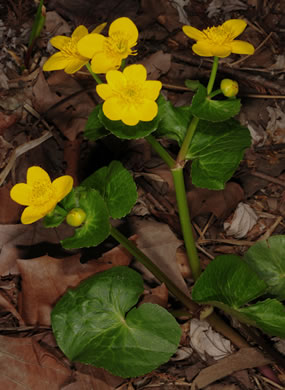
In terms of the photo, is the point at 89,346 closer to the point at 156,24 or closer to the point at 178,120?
the point at 178,120

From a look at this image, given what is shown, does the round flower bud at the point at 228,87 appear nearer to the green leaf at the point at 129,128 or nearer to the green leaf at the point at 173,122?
the green leaf at the point at 129,128

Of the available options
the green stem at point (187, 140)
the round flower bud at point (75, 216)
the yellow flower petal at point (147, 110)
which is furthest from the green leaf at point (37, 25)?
the round flower bud at point (75, 216)

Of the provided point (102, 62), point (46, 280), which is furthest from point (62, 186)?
point (46, 280)

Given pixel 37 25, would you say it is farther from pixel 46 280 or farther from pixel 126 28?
pixel 46 280

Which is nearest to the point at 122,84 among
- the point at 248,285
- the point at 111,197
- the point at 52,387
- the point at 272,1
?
the point at 111,197

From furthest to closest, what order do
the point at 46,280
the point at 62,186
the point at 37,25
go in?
1. the point at 37,25
2. the point at 46,280
3. the point at 62,186
